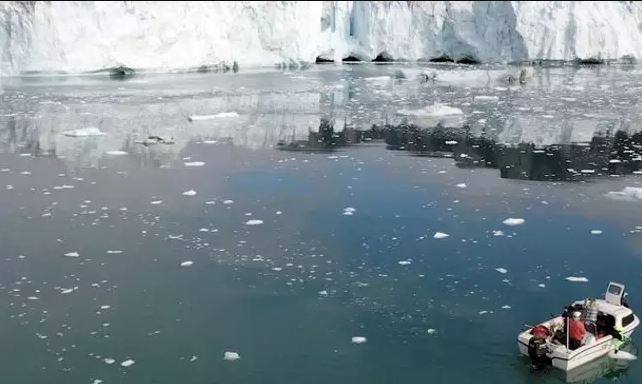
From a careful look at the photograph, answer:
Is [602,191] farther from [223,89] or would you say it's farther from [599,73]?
[599,73]

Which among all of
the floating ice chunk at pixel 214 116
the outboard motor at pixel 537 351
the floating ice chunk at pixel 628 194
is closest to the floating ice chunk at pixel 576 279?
the outboard motor at pixel 537 351

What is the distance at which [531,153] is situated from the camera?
15.7 meters

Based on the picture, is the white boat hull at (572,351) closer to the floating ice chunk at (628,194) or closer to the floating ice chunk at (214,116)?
the floating ice chunk at (628,194)

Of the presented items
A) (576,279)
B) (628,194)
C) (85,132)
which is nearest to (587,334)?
(576,279)

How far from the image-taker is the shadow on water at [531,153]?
13.9m

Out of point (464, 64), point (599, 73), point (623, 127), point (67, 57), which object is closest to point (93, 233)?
point (623, 127)

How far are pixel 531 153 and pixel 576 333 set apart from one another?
971 centimetres

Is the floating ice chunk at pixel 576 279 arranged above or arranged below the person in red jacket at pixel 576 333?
below

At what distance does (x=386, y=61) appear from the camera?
146 feet

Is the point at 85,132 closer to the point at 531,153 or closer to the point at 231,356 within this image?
the point at 531,153

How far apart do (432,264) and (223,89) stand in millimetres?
21376

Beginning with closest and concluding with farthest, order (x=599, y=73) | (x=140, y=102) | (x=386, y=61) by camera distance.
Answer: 1. (x=140, y=102)
2. (x=599, y=73)
3. (x=386, y=61)

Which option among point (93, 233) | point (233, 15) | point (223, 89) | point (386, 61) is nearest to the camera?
point (93, 233)

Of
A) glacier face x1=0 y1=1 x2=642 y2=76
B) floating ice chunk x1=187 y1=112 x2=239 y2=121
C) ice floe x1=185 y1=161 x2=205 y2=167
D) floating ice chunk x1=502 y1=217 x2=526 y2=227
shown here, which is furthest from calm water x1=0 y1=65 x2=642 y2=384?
glacier face x1=0 y1=1 x2=642 y2=76
